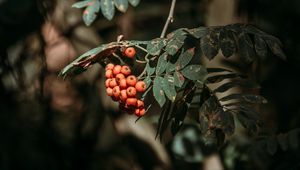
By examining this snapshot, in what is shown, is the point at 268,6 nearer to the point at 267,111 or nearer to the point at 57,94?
the point at 267,111

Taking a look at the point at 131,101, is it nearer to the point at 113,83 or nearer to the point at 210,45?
the point at 113,83

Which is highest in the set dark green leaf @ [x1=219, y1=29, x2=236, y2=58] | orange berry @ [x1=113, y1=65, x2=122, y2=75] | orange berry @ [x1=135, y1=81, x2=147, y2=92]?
dark green leaf @ [x1=219, y1=29, x2=236, y2=58]

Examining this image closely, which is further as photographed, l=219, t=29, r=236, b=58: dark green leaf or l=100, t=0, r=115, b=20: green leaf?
l=100, t=0, r=115, b=20: green leaf

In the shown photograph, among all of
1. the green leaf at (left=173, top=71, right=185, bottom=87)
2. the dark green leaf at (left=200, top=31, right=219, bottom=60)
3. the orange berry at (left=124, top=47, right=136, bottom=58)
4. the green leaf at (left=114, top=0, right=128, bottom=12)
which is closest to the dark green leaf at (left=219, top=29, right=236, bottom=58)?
the dark green leaf at (left=200, top=31, right=219, bottom=60)

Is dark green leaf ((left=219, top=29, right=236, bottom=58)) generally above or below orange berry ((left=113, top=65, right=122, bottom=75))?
above

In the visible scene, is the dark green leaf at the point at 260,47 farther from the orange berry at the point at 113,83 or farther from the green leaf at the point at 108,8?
the green leaf at the point at 108,8

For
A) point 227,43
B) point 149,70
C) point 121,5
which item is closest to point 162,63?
point 149,70

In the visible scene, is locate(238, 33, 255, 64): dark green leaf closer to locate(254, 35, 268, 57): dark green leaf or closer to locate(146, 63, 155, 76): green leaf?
locate(254, 35, 268, 57): dark green leaf
